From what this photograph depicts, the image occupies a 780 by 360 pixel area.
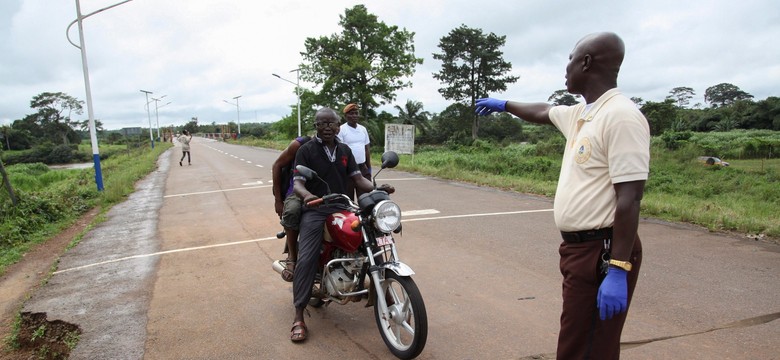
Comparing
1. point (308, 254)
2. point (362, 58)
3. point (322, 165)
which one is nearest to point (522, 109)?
point (322, 165)

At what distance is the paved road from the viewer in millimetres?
3266

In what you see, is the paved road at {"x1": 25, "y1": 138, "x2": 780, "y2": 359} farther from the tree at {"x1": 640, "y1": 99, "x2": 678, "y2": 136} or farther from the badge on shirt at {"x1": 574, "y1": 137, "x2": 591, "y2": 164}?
the tree at {"x1": 640, "y1": 99, "x2": 678, "y2": 136}

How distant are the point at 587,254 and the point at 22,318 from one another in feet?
15.1

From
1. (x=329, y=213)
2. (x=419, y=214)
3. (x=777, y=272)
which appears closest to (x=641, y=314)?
(x=777, y=272)

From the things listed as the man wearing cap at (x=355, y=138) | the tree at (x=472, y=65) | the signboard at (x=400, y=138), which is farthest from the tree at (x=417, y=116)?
the man wearing cap at (x=355, y=138)

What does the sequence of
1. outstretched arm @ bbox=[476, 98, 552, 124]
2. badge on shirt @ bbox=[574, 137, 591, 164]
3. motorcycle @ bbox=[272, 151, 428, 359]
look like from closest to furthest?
1. badge on shirt @ bbox=[574, 137, 591, 164]
2. outstretched arm @ bbox=[476, 98, 552, 124]
3. motorcycle @ bbox=[272, 151, 428, 359]

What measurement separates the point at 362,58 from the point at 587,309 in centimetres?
3672

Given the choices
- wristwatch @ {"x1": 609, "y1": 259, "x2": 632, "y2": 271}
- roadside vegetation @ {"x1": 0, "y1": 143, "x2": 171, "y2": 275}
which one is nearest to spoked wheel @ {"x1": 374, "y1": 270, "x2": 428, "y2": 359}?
wristwatch @ {"x1": 609, "y1": 259, "x2": 632, "y2": 271}

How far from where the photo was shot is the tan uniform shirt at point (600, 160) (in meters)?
1.72

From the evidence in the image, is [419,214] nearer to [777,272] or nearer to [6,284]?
[777,272]

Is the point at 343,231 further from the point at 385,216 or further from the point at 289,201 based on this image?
the point at 289,201

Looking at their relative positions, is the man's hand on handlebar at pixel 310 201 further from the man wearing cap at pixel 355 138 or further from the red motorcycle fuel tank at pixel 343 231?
the man wearing cap at pixel 355 138

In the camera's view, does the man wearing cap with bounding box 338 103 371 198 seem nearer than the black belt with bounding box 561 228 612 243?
No

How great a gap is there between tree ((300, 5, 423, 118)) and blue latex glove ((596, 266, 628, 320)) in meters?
36.0
